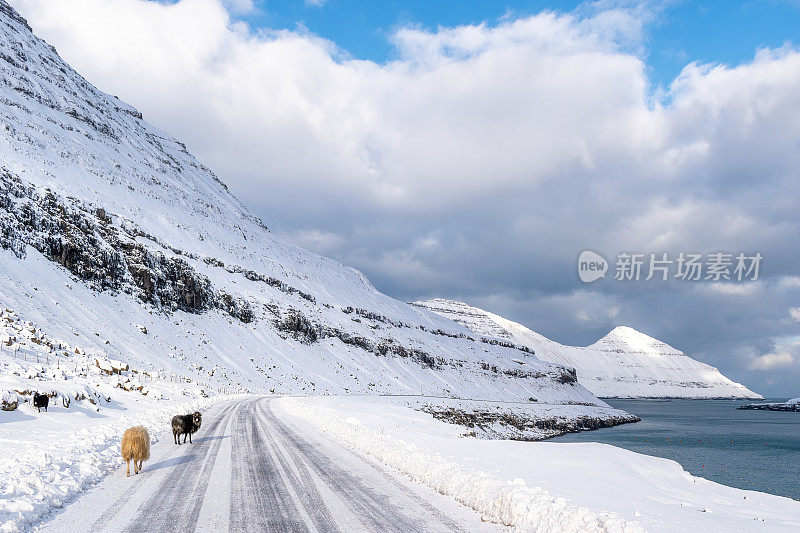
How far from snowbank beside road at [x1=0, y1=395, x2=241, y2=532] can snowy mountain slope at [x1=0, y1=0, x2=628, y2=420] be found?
38.5 meters

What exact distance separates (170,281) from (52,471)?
76022 mm

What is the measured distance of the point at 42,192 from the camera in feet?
219

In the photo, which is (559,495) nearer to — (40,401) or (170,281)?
(40,401)

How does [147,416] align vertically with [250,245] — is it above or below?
below

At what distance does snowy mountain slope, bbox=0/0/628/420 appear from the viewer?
5909 cm

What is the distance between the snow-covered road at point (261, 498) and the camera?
773 cm

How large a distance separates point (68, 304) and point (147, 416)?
146 ft

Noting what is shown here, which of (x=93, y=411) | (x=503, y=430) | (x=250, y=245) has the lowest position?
(x=503, y=430)

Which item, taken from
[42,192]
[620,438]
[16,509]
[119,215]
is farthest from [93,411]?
[119,215]

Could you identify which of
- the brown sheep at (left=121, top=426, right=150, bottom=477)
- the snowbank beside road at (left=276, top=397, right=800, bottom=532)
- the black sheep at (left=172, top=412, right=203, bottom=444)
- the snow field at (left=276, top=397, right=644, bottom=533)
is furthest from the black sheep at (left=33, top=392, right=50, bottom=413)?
the snow field at (left=276, top=397, right=644, bottom=533)

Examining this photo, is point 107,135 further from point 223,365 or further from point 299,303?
point 223,365

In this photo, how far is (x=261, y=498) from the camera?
9.31 meters

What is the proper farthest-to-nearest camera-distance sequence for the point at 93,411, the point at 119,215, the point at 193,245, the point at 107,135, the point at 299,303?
the point at 107,135, the point at 299,303, the point at 193,245, the point at 119,215, the point at 93,411

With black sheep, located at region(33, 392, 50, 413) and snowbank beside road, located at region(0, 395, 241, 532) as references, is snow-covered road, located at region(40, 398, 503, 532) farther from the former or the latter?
black sheep, located at region(33, 392, 50, 413)
